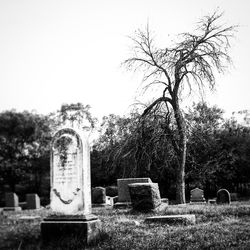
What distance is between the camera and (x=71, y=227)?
309 inches

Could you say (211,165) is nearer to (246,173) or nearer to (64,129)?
(246,173)

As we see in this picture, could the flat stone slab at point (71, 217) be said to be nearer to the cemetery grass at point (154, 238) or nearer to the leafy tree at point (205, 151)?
the cemetery grass at point (154, 238)

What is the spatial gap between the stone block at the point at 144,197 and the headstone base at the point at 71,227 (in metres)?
5.33

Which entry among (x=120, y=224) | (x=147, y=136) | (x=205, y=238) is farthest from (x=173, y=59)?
(x=205, y=238)

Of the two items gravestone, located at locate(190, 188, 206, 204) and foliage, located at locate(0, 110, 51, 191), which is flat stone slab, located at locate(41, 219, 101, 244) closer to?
gravestone, located at locate(190, 188, 206, 204)

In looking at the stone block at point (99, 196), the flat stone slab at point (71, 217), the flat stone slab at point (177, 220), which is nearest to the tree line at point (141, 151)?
the stone block at point (99, 196)

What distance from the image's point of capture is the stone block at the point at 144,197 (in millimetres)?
13344

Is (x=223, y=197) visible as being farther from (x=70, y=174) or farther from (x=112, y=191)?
(x=112, y=191)

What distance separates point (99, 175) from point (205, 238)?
31.2 meters

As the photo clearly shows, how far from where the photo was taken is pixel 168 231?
26.6 ft

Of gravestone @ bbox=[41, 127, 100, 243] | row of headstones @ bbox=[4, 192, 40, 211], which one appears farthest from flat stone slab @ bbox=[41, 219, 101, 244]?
row of headstones @ bbox=[4, 192, 40, 211]

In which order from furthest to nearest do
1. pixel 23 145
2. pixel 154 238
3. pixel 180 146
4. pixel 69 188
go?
pixel 23 145 < pixel 180 146 < pixel 69 188 < pixel 154 238

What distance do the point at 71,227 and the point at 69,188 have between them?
87 cm

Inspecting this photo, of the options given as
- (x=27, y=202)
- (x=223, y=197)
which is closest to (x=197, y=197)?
(x=223, y=197)
